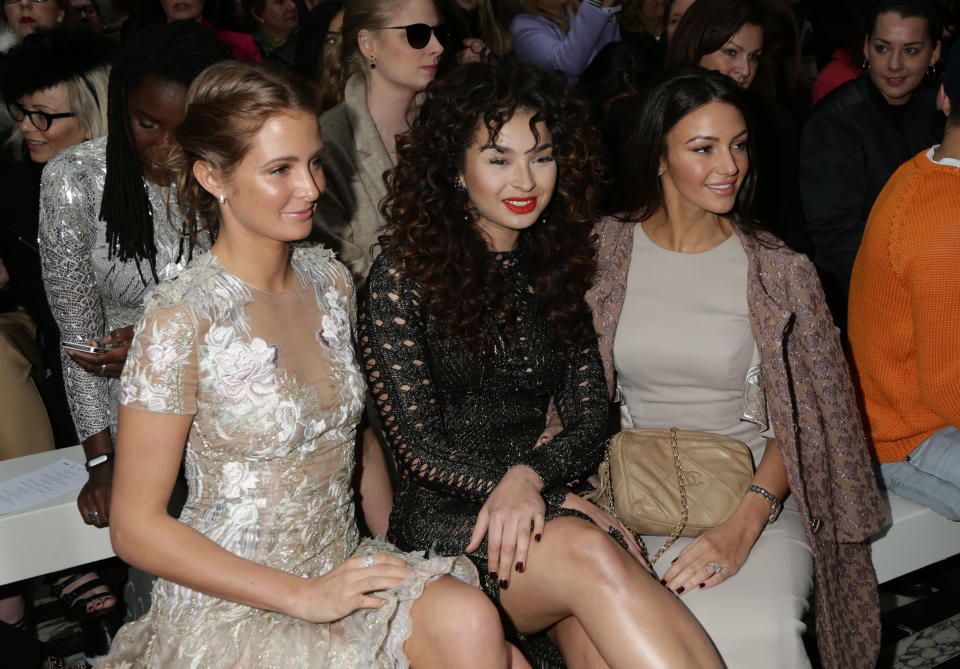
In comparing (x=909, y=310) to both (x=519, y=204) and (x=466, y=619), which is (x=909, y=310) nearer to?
(x=519, y=204)

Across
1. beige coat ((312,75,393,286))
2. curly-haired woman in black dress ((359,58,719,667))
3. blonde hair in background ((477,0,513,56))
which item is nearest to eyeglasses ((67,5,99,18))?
blonde hair in background ((477,0,513,56))

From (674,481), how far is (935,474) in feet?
3.15

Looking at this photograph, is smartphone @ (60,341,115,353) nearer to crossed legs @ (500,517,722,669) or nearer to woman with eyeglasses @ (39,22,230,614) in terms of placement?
woman with eyeglasses @ (39,22,230,614)

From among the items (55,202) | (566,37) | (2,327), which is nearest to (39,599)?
(2,327)

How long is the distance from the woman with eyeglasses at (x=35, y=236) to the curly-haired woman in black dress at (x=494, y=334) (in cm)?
102

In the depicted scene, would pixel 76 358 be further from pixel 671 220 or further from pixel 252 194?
pixel 671 220

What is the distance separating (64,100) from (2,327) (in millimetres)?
1033

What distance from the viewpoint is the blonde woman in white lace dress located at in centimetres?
167

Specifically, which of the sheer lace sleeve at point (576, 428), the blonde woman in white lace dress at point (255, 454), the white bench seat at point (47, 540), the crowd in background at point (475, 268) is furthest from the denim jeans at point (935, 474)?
the white bench seat at point (47, 540)

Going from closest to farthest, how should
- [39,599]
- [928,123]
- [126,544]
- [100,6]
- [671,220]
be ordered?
[126,544] → [671,220] → [39,599] → [928,123] → [100,6]

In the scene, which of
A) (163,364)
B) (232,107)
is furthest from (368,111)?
(163,364)

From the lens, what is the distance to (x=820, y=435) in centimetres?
232

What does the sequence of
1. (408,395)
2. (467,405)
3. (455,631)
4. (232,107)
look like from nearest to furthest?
(455,631) → (232,107) → (408,395) → (467,405)

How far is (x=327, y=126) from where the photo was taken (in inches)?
109
